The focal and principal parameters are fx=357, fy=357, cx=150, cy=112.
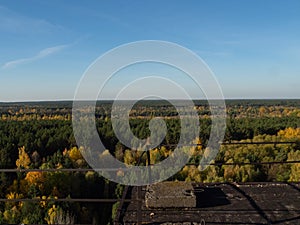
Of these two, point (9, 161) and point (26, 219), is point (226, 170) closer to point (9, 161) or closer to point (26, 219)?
point (26, 219)

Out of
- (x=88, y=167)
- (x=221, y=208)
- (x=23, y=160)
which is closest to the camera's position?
(x=221, y=208)

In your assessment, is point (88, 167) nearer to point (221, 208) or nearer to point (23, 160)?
point (23, 160)

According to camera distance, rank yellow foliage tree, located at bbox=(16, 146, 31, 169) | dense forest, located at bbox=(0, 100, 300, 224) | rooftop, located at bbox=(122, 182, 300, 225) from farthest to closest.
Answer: yellow foliage tree, located at bbox=(16, 146, 31, 169) → dense forest, located at bbox=(0, 100, 300, 224) → rooftop, located at bbox=(122, 182, 300, 225)

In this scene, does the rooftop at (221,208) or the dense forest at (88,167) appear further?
the dense forest at (88,167)

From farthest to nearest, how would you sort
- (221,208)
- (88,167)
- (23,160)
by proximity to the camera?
(23,160) → (88,167) → (221,208)

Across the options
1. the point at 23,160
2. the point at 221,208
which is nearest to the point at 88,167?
the point at 23,160

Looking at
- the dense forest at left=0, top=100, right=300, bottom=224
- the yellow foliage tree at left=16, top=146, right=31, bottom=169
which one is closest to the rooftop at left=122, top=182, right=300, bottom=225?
the dense forest at left=0, top=100, right=300, bottom=224

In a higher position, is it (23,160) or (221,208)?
(221,208)

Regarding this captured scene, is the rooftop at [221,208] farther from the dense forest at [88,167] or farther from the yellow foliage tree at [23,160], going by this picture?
the yellow foliage tree at [23,160]

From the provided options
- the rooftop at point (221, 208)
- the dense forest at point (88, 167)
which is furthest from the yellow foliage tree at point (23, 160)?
the rooftop at point (221, 208)

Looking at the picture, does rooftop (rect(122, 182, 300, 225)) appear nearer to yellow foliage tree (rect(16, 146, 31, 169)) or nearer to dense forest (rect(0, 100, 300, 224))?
dense forest (rect(0, 100, 300, 224))

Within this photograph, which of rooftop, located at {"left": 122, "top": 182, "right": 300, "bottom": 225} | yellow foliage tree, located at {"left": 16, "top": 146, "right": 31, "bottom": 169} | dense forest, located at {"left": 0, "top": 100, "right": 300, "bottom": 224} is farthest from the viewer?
yellow foliage tree, located at {"left": 16, "top": 146, "right": 31, "bottom": 169}
